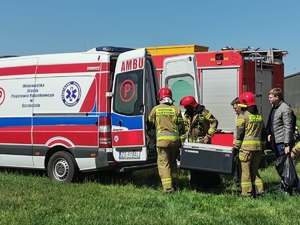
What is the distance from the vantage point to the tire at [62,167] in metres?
8.66

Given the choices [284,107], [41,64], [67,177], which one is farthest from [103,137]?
[284,107]

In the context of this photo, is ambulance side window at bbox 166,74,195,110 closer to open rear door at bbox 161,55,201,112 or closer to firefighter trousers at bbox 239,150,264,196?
open rear door at bbox 161,55,201,112

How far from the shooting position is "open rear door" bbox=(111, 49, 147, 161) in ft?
26.2

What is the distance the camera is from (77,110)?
8.60 metres

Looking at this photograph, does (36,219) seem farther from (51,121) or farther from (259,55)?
(259,55)

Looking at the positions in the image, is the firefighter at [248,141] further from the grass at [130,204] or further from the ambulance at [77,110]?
the ambulance at [77,110]

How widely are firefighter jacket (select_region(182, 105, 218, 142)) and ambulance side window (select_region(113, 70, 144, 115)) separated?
0.99m

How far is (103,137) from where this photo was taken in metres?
8.34

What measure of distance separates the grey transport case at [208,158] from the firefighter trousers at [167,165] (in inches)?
11.9

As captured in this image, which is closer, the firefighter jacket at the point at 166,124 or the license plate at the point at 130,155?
the firefighter jacket at the point at 166,124

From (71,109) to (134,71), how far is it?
1.46 m

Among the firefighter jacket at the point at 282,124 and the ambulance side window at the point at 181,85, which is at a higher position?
the ambulance side window at the point at 181,85

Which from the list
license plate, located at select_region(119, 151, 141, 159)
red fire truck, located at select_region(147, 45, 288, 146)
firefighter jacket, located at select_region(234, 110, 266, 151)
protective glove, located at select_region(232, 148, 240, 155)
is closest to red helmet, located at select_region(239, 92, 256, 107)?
firefighter jacket, located at select_region(234, 110, 266, 151)

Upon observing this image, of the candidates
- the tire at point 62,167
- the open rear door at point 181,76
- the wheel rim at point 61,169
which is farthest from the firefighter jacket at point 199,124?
the wheel rim at point 61,169
